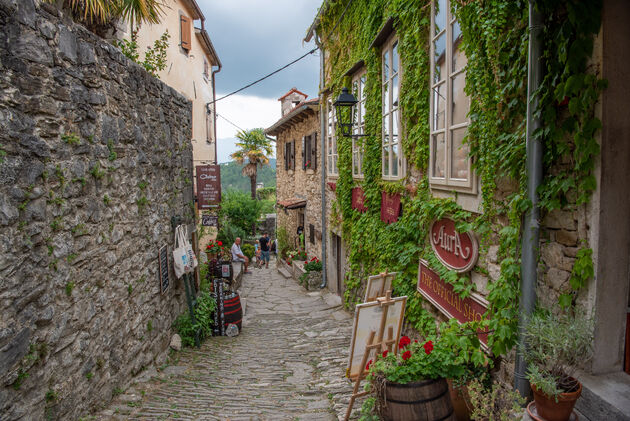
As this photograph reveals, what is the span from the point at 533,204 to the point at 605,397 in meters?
1.20

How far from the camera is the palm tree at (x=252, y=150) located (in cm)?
3028

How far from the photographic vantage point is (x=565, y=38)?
2.41m

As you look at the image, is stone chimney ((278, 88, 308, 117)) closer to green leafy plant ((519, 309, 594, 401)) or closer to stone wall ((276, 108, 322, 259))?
stone wall ((276, 108, 322, 259))

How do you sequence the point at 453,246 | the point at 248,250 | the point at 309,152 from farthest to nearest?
the point at 248,250 → the point at 309,152 → the point at 453,246

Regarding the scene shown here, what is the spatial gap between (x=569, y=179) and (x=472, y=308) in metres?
1.57

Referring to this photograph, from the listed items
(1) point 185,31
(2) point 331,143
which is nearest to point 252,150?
(1) point 185,31

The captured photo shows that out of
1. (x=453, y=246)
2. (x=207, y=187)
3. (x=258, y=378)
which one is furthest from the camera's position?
(x=207, y=187)

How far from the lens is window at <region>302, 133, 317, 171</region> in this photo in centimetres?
1200

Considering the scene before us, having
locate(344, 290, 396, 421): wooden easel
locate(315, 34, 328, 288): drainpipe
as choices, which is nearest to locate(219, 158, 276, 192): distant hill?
locate(315, 34, 328, 288): drainpipe

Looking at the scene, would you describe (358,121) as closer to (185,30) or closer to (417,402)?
(417,402)

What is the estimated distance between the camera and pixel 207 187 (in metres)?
9.23

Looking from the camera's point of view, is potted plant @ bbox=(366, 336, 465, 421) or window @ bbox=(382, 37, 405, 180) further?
window @ bbox=(382, 37, 405, 180)

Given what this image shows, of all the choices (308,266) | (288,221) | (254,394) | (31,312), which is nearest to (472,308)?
(254,394)

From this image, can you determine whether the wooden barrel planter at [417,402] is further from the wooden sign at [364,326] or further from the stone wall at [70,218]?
the stone wall at [70,218]
